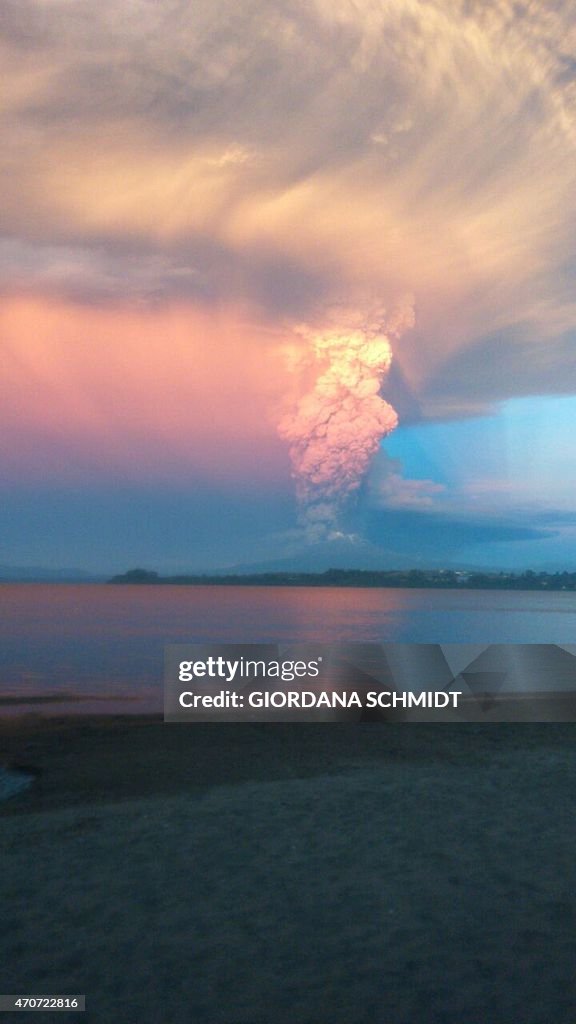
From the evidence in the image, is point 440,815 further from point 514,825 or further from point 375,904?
point 375,904

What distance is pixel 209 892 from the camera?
25.6 ft

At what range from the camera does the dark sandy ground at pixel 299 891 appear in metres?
5.79

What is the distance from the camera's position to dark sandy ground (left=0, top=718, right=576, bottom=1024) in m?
5.79

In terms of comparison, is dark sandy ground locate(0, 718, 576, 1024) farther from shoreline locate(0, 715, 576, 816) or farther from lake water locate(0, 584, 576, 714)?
lake water locate(0, 584, 576, 714)

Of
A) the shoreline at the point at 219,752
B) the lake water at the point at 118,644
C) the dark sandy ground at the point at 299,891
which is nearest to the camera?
the dark sandy ground at the point at 299,891

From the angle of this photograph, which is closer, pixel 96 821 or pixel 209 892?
pixel 209 892

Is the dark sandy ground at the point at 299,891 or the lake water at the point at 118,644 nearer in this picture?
the dark sandy ground at the point at 299,891

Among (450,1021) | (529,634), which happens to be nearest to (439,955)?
(450,1021)

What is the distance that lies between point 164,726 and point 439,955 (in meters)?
13.5

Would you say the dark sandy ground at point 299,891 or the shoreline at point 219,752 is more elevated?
the dark sandy ground at point 299,891

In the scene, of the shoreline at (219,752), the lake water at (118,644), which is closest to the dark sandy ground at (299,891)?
the shoreline at (219,752)

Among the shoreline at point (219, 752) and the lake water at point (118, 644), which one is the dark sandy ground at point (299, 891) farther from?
the lake water at point (118, 644)

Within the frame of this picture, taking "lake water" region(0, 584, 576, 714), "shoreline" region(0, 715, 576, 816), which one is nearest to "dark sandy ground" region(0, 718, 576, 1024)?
"shoreline" region(0, 715, 576, 816)

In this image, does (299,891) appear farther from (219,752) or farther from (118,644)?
(118,644)
